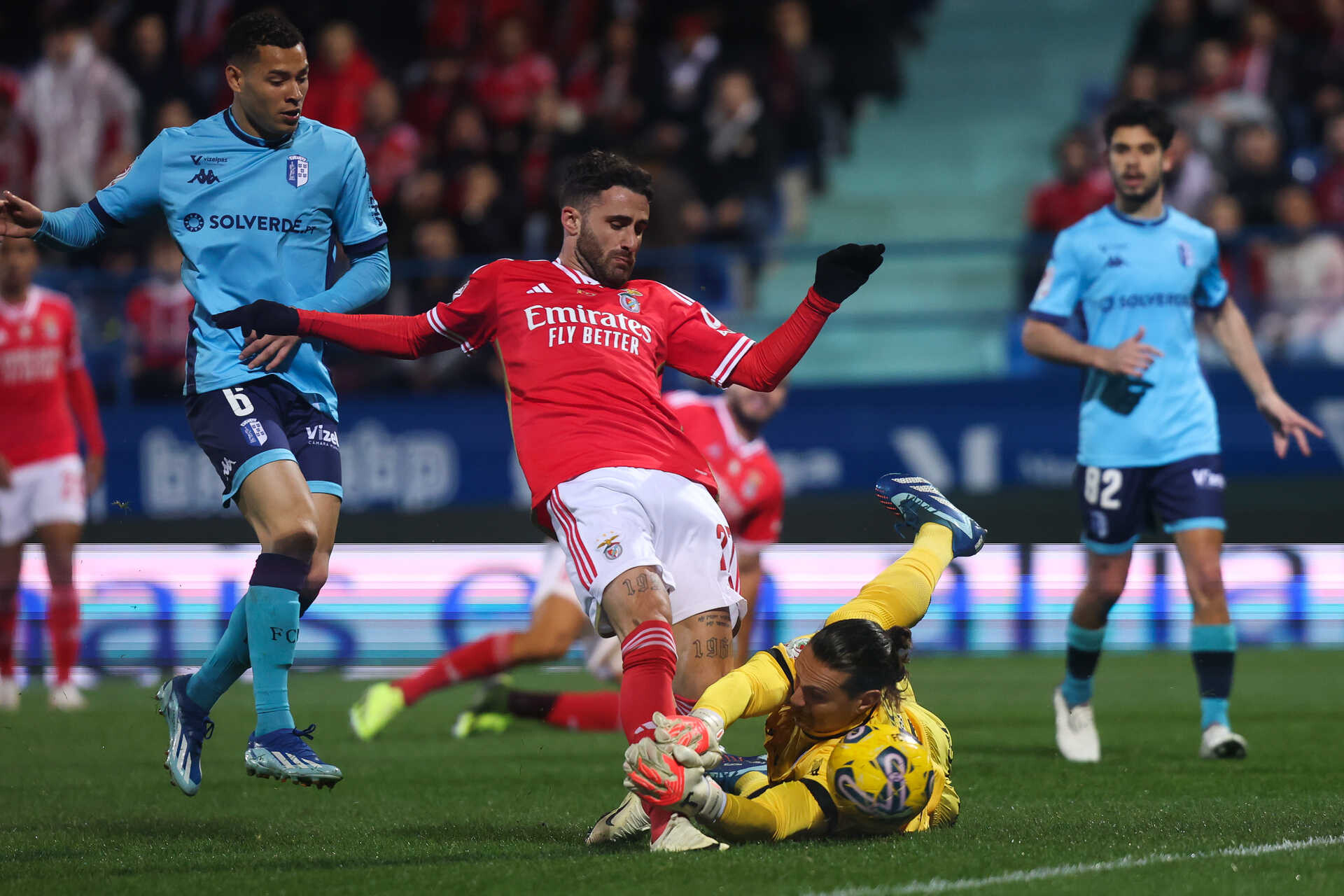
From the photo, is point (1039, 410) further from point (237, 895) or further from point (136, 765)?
point (237, 895)

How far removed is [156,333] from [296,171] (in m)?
8.13

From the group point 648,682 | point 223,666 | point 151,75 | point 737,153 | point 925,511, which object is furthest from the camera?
point 151,75

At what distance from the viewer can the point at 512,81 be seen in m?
15.7

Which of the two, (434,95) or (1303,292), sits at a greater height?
(434,95)

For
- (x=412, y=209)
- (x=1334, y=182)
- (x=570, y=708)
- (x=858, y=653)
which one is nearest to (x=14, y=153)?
(x=412, y=209)

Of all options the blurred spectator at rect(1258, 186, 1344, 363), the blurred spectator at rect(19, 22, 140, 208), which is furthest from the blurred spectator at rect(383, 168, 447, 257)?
the blurred spectator at rect(1258, 186, 1344, 363)

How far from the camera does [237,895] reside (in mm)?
4223

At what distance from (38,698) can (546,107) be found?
7240 millimetres

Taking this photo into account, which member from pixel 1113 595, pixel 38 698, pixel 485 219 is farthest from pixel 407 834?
pixel 485 219

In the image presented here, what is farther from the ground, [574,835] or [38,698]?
[574,835]

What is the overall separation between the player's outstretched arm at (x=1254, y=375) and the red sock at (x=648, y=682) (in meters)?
3.45

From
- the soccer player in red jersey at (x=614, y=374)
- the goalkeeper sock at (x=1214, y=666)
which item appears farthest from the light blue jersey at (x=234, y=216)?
the goalkeeper sock at (x=1214, y=666)

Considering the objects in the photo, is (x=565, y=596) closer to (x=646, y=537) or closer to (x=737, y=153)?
(x=646, y=537)

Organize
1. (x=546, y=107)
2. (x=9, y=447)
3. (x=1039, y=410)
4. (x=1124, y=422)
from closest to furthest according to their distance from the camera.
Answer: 1. (x=1124, y=422)
2. (x=9, y=447)
3. (x=1039, y=410)
4. (x=546, y=107)
